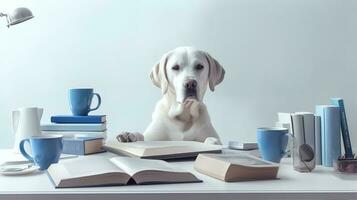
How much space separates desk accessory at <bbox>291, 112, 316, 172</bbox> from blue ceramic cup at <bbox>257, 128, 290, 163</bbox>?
0.04 m

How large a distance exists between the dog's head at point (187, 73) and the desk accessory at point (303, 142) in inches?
19.7

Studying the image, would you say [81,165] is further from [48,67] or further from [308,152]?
[48,67]

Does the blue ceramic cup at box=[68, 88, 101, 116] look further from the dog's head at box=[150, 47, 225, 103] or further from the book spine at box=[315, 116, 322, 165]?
the book spine at box=[315, 116, 322, 165]

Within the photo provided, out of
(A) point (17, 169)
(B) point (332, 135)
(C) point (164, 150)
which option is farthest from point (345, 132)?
(A) point (17, 169)

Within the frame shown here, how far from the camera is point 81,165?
0.83m

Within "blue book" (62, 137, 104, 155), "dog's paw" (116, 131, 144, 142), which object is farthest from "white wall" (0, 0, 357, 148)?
"blue book" (62, 137, 104, 155)

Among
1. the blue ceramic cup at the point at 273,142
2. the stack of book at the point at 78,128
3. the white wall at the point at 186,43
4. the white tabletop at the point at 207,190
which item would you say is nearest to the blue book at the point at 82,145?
the stack of book at the point at 78,128

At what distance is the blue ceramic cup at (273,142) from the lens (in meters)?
0.94

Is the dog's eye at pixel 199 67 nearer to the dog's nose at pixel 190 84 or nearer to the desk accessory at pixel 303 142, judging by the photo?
the dog's nose at pixel 190 84

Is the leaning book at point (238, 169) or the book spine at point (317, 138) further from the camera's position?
the book spine at point (317, 138)

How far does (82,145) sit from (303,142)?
50cm

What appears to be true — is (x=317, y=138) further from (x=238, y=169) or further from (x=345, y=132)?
(x=238, y=169)

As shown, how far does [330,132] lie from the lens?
→ 2.99 ft

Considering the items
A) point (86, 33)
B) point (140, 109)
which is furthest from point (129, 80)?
point (86, 33)
